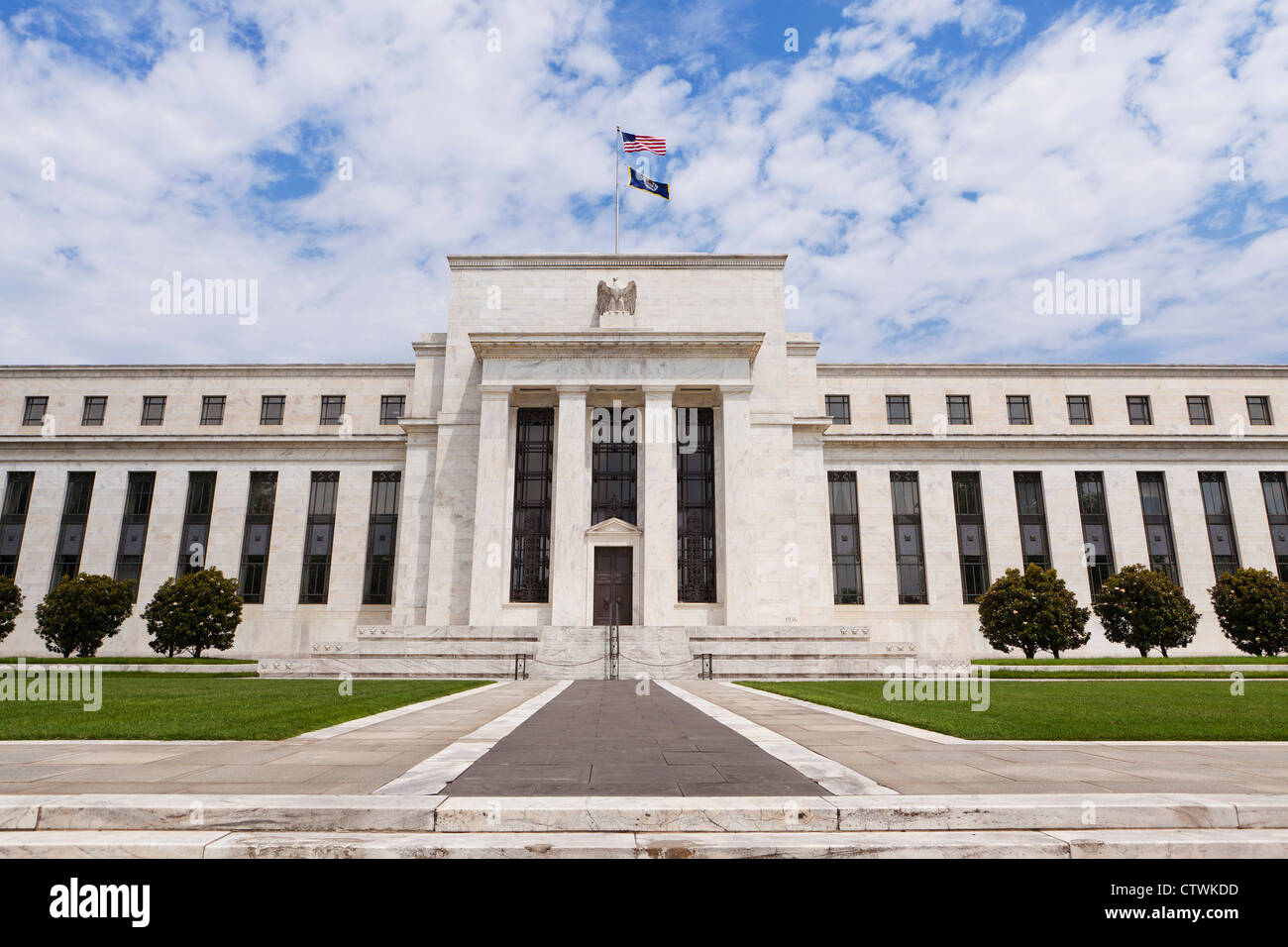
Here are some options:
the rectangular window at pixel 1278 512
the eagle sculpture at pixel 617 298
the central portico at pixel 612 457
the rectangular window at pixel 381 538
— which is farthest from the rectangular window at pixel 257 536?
the rectangular window at pixel 1278 512

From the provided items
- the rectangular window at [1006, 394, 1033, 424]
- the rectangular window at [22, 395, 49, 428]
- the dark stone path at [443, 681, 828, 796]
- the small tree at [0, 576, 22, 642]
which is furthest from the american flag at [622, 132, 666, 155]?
the rectangular window at [22, 395, 49, 428]

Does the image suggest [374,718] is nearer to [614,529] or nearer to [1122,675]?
[1122,675]

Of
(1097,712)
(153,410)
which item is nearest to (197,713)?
(1097,712)

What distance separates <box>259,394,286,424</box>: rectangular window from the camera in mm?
48438

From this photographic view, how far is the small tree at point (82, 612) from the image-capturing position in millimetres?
34344

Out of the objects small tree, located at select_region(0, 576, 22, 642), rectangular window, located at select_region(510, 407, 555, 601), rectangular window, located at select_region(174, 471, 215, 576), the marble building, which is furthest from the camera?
rectangular window, located at select_region(174, 471, 215, 576)

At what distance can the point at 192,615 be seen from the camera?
34.6m

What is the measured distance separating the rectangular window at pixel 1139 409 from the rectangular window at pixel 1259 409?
6.78 metres

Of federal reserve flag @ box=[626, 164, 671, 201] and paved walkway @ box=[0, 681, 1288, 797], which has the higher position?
federal reserve flag @ box=[626, 164, 671, 201]

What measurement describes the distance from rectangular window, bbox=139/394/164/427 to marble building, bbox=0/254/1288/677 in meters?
0.15

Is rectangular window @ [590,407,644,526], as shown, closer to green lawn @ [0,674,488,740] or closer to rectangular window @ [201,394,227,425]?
green lawn @ [0,674,488,740]

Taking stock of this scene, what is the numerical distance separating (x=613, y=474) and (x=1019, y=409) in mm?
28097

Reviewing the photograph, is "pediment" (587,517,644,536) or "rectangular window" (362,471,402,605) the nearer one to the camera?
"pediment" (587,517,644,536)
